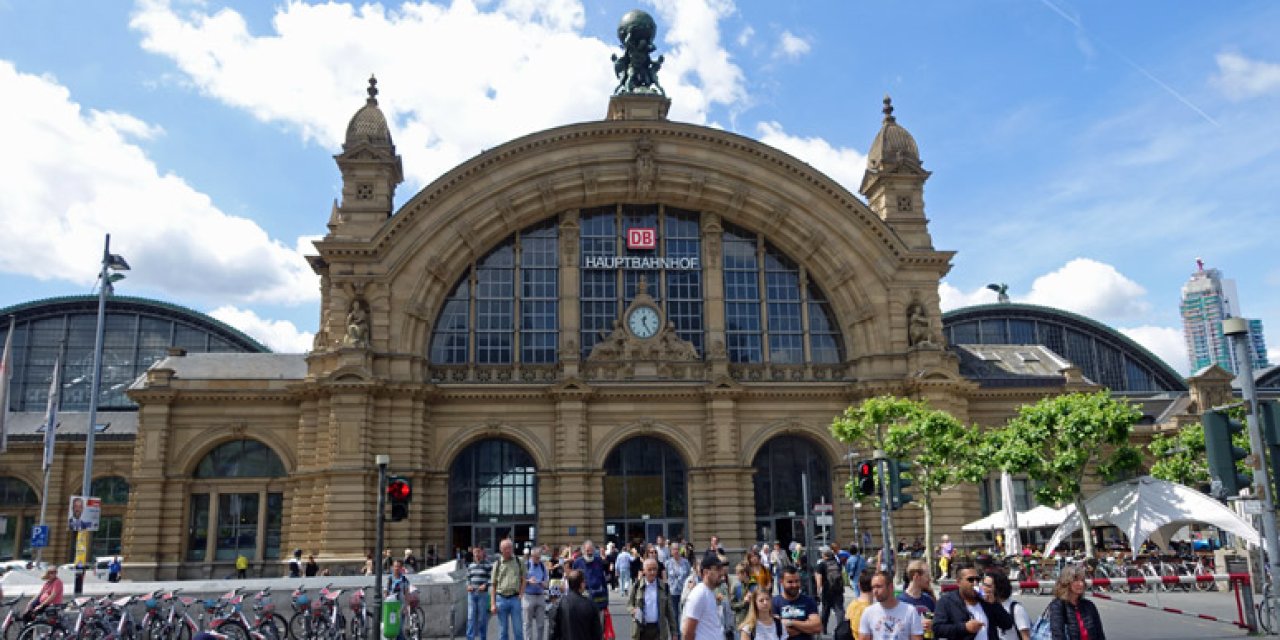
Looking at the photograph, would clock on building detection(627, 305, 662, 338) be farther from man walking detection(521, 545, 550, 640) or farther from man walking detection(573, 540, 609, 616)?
man walking detection(521, 545, 550, 640)

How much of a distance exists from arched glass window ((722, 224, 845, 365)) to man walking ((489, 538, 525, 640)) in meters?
29.3

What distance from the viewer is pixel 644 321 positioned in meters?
46.3

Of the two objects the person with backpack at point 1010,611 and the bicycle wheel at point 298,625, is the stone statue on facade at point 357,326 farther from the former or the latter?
the person with backpack at point 1010,611

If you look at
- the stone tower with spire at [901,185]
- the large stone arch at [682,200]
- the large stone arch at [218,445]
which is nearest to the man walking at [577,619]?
the large stone arch at [682,200]

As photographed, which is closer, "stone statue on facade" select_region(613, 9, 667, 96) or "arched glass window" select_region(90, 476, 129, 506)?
"stone statue on facade" select_region(613, 9, 667, 96)

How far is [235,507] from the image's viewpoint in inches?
1719

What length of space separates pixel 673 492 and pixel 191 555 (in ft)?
72.2

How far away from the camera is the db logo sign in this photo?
47.1 metres

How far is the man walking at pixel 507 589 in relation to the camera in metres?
18.1

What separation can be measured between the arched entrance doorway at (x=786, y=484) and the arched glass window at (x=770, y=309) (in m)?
4.31

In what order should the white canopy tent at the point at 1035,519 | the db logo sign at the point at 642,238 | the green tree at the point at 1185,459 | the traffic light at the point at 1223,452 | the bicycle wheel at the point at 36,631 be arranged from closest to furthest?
1. the traffic light at the point at 1223,452
2. the bicycle wheel at the point at 36,631
3. the white canopy tent at the point at 1035,519
4. the green tree at the point at 1185,459
5. the db logo sign at the point at 642,238

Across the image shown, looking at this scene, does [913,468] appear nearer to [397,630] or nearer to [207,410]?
[397,630]

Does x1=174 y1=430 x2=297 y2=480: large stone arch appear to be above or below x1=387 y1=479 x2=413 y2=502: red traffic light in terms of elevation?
above

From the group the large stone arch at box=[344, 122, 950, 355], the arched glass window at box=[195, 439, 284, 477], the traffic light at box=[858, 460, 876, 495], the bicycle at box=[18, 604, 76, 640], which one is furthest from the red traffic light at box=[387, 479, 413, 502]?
the arched glass window at box=[195, 439, 284, 477]
